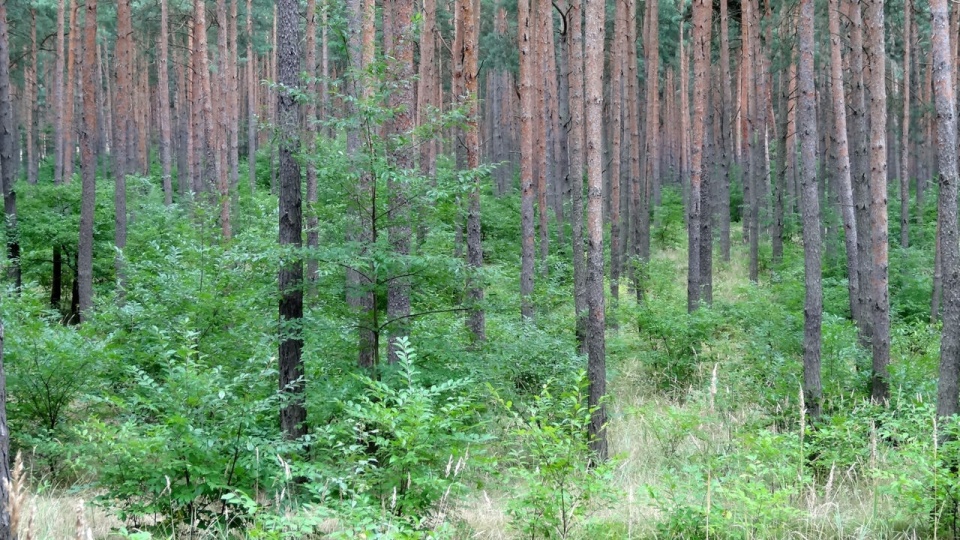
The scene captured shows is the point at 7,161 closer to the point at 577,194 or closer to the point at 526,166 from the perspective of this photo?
the point at 526,166

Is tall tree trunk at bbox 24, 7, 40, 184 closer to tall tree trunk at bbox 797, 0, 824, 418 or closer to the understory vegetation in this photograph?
the understory vegetation

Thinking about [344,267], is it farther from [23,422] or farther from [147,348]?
[23,422]

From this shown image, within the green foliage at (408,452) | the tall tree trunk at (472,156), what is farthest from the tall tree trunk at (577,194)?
the green foliage at (408,452)

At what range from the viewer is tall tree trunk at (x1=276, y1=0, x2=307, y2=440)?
25.6 ft

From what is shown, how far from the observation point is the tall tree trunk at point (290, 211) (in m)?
7.81

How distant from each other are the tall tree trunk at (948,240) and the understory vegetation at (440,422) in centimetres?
27

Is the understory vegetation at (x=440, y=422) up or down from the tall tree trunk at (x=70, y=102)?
down

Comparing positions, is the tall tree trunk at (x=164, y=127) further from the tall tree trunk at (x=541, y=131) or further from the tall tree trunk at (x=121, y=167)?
the tall tree trunk at (x=541, y=131)

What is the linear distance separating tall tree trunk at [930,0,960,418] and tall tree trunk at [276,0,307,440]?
5846mm

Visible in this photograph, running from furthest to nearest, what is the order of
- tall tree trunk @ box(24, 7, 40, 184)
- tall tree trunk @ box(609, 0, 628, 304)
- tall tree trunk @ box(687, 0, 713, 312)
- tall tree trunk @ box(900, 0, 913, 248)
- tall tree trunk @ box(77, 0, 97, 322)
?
tall tree trunk @ box(24, 7, 40, 184)
tall tree trunk @ box(900, 0, 913, 248)
tall tree trunk @ box(609, 0, 628, 304)
tall tree trunk @ box(687, 0, 713, 312)
tall tree trunk @ box(77, 0, 97, 322)

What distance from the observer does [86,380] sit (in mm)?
8555

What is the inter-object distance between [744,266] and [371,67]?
19.6 metres

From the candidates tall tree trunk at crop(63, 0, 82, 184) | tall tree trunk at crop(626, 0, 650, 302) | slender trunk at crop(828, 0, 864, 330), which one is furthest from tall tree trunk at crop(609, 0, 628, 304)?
tall tree trunk at crop(63, 0, 82, 184)

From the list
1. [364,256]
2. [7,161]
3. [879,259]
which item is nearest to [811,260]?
[879,259]
